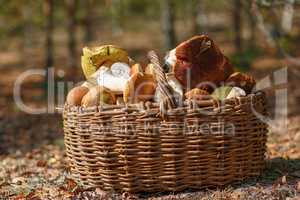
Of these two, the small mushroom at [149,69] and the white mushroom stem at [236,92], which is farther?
the small mushroom at [149,69]

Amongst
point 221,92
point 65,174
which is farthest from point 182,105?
point 65,174

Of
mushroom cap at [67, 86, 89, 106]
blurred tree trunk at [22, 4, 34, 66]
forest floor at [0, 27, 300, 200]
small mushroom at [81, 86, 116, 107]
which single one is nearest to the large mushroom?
small mushroom at [81, 86, 116, 107]

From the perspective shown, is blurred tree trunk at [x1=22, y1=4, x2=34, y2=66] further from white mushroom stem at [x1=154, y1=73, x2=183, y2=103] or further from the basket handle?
the basket handle

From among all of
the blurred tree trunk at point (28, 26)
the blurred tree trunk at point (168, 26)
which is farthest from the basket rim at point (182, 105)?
the blurred tree trunk at point (28, 26)

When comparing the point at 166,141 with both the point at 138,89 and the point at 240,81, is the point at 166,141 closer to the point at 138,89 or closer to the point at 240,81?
the point at 138,89

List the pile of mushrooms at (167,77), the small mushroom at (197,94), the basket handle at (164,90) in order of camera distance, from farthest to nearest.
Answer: the pile of mushrooms at (167,77), the small mushroom at (197,94), the basket handle at (164,90)

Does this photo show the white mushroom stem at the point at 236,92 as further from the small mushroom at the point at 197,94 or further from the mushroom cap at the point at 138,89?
the mushroom cap at the point at 138,89

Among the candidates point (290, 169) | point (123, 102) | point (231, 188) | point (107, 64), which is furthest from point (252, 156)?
point (107, 64)
